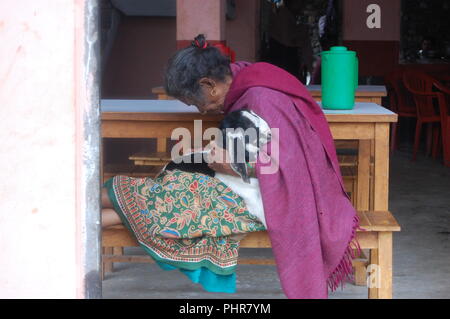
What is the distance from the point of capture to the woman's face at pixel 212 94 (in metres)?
2.36

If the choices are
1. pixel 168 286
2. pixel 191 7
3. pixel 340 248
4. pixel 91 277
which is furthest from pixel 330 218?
pixel 191 7

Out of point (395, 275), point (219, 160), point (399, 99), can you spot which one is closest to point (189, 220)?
point (219, 160)

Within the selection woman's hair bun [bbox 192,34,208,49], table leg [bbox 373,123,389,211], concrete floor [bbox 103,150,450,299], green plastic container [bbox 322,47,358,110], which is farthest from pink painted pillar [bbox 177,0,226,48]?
woman's hair bun [bbox 192,34,208,49]

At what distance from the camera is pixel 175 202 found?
231 centimetres

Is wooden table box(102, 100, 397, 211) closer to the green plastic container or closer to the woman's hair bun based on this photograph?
the green plastic container

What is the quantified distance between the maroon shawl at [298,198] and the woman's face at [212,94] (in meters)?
0.07

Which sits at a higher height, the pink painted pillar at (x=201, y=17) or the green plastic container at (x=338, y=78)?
the pink painted pillar at (x=201, y=17)

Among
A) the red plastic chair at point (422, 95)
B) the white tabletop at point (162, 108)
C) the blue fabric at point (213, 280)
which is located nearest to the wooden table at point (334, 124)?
the white tabletop at point (162, 108)

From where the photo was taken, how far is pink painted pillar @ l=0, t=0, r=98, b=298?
162 cm

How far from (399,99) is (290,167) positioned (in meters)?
5.71

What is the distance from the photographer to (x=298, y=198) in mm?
2180

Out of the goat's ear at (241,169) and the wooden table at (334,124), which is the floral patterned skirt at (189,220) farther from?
the wooden table at (334,124)

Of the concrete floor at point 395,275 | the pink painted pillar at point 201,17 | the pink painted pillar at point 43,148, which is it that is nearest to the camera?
the pink painted pillar at point 43,148

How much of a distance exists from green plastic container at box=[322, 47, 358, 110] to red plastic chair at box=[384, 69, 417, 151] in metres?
4.84
